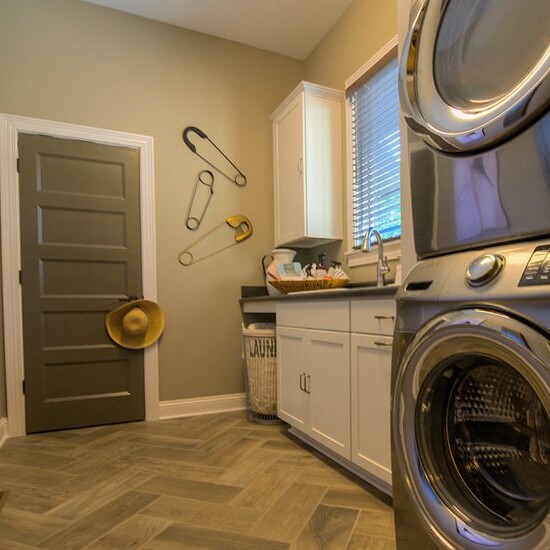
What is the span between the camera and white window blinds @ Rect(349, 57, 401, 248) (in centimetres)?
238

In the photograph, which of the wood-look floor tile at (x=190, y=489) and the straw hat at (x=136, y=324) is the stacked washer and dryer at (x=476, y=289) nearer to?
the wood-look floor tile at (x=190, y=489)

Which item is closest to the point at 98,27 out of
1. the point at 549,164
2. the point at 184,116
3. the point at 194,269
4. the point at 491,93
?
the point at 184,116

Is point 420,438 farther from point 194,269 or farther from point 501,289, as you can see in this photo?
point 194,269

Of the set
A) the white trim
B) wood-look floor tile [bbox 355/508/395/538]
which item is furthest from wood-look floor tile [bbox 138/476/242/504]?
the white trim

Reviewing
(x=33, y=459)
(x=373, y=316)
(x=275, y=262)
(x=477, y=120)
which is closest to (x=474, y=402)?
(x=477, y=120)

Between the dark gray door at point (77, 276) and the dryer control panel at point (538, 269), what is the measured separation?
2538 mm

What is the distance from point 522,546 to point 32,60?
3.35m

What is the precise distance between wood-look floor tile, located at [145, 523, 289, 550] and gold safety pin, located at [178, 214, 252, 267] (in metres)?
1.86

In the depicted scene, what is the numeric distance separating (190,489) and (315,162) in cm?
214

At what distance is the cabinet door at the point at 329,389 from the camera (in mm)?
1744

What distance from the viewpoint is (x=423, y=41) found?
0.98 metres

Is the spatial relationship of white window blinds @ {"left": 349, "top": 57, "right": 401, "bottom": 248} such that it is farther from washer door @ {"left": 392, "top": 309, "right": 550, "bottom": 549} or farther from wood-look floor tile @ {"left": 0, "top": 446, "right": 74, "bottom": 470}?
wood-look floor tile @ {"left": 0, "top": 446, "right": 74, "bottom": 470}

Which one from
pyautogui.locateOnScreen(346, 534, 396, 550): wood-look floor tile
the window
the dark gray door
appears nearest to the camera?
pyautogui.locateOnScreen(346, 534, 396, 550): wood-look floor tile

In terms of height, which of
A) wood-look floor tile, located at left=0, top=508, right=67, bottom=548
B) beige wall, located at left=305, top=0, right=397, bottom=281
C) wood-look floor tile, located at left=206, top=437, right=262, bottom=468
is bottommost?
wood-look floor tile, located at left=206, top=437, right=262, bottom=468
